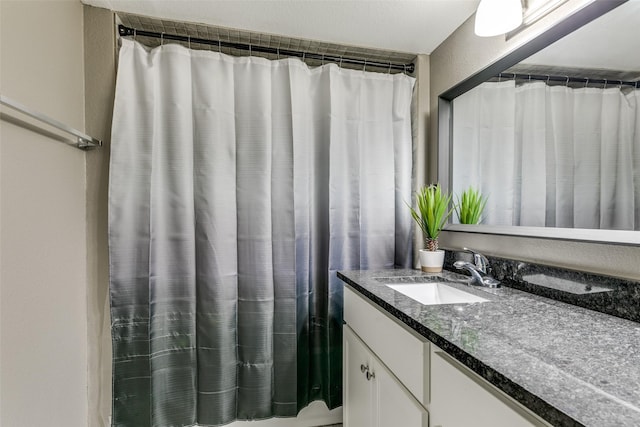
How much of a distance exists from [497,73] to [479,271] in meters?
0.86

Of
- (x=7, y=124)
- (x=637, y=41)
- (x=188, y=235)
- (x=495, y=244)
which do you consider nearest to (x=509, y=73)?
(x=637, y=41)

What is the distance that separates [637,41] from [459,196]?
0.88 meters

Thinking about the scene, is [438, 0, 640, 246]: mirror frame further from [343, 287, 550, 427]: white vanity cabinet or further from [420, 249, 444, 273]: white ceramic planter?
[343, 287, 550, 427]: white vanity cabinet

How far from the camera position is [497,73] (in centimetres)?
140

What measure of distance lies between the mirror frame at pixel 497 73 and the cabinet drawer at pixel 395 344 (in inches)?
24.7

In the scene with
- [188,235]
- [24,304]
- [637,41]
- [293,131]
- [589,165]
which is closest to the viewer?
[637,41]

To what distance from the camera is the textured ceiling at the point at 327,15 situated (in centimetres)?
145

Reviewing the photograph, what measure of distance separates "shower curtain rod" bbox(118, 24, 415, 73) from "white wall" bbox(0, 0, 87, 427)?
244mm

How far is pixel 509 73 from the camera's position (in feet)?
4.40

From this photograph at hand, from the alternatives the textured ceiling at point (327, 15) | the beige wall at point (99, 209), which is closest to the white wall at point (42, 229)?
the beige wall at point (99, 209)

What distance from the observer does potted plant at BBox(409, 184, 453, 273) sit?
163cm

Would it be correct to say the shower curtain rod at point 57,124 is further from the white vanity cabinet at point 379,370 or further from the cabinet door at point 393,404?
the cabinet door at point 393,404

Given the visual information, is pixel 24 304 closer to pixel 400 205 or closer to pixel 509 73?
pixel 400 205

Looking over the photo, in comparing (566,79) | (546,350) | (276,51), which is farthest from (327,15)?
(546,350)
